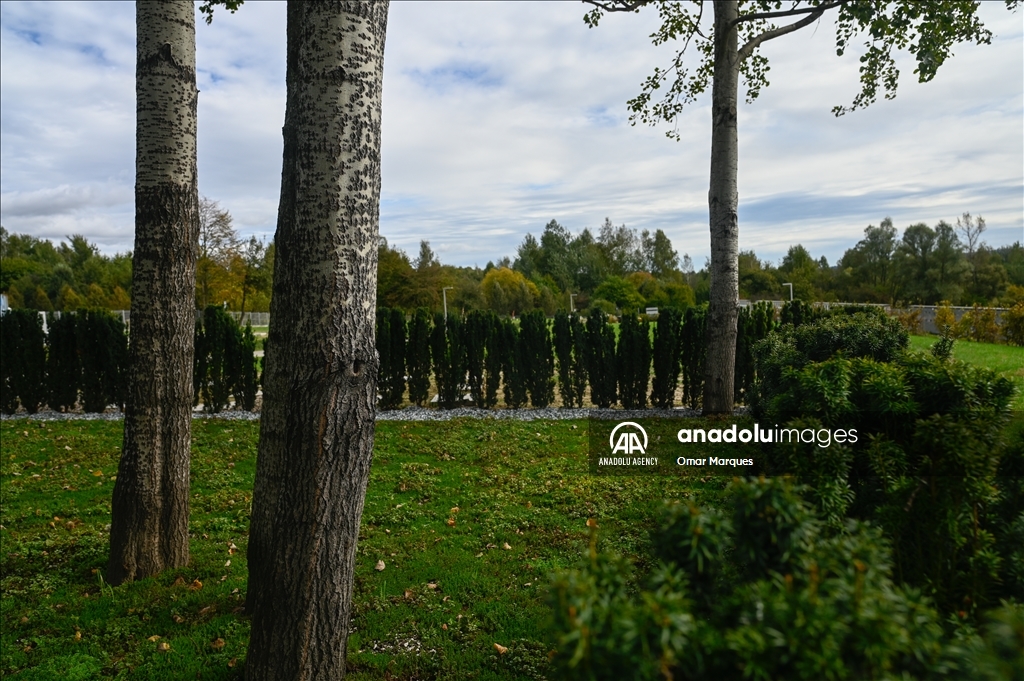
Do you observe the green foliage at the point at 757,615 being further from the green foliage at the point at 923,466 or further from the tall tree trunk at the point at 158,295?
the tall tree trunk at the point at 158,295

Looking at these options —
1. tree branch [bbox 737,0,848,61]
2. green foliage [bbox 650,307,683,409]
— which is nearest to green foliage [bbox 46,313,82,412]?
green foliage [bbox 650,307,683,409]

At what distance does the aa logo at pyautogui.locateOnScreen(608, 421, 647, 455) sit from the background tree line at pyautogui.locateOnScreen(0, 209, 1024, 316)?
716 centimetres

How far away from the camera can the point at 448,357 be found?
32.5ft

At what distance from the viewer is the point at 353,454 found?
255 cm

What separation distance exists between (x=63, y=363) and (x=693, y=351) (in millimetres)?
9783

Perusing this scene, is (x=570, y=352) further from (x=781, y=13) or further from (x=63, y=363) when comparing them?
(x=63, y=363)

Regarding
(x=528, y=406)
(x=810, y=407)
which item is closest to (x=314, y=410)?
(x=810, y=407)

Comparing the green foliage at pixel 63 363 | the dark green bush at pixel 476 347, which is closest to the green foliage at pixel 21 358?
the green foliage at pixel 63 363

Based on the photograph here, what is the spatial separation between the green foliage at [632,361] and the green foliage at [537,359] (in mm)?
1081

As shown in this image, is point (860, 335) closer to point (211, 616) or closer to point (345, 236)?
point (345, 236)

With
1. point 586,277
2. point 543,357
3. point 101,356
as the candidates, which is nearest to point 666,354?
point 543,357

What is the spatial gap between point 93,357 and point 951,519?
10843mm

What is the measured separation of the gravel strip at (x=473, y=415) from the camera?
896 centimetres

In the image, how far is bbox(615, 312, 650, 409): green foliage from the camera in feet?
31.6
